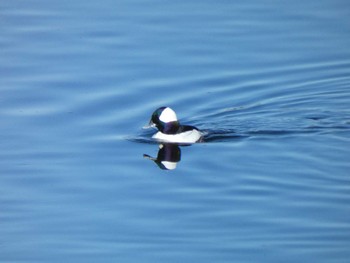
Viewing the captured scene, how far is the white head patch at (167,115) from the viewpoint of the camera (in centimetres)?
1833

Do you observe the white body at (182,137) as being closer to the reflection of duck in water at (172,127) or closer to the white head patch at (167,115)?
the reflection of duck in water at (172,127)

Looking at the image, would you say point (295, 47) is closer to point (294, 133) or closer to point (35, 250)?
point (294, 133)

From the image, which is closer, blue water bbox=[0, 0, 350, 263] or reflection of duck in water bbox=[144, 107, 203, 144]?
blue water bbox=[0, 0, 350, 263]

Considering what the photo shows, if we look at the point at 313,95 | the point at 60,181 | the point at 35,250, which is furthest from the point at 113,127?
the point at 35,250

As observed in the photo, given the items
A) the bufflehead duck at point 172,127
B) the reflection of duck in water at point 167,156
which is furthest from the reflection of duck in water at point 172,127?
the reflection of duck in water at point 167,156

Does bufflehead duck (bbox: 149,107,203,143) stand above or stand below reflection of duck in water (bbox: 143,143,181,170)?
above

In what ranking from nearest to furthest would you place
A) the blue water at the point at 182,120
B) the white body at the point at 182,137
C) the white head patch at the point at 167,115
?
the blue water at the point at 182,120 → the white body at the point at 182,137 → the white head patch at the point at 167,115

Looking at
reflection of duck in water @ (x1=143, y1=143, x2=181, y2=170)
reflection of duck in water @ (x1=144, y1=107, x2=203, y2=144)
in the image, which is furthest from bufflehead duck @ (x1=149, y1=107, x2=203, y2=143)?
reflection of duck in water @ (x1=143, y1=143, x2=181, y2=170)

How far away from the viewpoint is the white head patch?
18.3 m

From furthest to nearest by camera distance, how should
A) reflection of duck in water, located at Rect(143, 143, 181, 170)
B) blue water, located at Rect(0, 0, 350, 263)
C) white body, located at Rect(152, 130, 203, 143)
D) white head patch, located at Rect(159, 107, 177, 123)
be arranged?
white head patch, located at Rect(159, 107, 177, 123)
white body, located at Rect(152, 130, 203, 143)
reflection of duck in water, located at Rect(143, 143, 181, 170)
blue water, located at Rect(0, 0, 350, 263)

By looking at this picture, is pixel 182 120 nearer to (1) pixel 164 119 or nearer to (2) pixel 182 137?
(2) pixel 182 137

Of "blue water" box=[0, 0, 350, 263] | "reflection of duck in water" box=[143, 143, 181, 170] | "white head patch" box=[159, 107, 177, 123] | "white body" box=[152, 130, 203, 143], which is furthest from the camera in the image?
"white head patch" box=[159, 107, 177, 123]

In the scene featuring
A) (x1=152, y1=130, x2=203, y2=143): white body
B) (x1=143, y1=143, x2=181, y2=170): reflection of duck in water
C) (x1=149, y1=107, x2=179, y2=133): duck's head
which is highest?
(x1=149, y1=107, x2=179, y2=133): duck's head

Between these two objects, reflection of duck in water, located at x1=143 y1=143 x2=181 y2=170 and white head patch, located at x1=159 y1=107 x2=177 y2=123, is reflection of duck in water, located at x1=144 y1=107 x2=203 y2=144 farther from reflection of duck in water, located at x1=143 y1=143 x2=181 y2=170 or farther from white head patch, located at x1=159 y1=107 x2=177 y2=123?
reflection of duck in water, located at x1=143 y1=143 x2=181 y2=170
